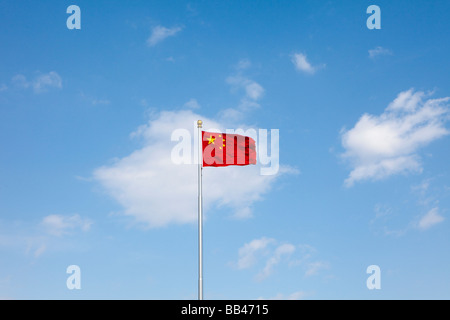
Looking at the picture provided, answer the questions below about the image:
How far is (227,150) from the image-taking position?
25.6 meters

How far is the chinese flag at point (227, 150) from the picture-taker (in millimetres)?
24969

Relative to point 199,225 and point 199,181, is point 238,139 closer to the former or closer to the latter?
point 199,181

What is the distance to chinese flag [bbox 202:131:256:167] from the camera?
81.9 feet

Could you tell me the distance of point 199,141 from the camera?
25.0 m
